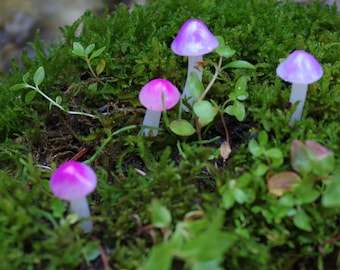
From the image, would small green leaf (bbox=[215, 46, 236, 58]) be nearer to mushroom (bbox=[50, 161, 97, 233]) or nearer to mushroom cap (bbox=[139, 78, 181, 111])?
mushroom cap (bbox=[139, 78, 181, 111])

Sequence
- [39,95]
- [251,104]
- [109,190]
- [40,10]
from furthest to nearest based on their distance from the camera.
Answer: [40,10], [39,95], [251,104], [109,190]

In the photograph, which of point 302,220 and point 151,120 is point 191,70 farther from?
point 302,220

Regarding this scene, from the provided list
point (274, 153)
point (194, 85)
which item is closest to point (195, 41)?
point (194, 85)

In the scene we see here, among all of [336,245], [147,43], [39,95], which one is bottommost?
[336,245]

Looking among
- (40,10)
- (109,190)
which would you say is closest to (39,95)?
(109,190)

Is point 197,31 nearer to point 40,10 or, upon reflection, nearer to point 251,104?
point 251,104
